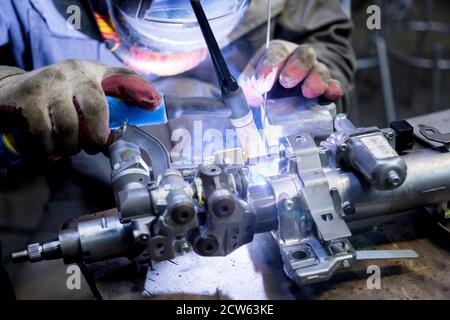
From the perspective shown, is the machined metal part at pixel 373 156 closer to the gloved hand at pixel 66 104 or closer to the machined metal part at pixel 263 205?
the machined metal part at pixel 263 205

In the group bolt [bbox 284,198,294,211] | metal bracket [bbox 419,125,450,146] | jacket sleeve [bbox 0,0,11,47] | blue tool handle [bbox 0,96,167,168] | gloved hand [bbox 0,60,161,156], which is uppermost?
jacket sleeve [bbox 0,0,11,47]

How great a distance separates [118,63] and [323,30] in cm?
89

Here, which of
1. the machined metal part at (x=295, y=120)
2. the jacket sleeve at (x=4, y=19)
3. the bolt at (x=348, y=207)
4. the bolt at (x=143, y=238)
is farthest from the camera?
the jacket sleeve at (x=4, y=19)

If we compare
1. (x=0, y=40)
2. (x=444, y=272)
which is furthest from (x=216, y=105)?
(x=0, y=40)

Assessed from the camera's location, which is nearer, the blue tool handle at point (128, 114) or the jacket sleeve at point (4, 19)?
the blue tool handle at point (128, 114)

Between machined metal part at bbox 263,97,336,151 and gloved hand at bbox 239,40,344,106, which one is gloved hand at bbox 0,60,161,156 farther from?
gloved hand at bbox 239,40,344,106

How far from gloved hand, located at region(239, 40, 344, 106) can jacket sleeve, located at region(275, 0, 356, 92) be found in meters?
0.39

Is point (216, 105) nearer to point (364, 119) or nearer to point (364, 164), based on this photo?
point (364, 164)

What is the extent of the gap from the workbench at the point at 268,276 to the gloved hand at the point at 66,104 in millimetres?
327

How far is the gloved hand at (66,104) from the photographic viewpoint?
1.19m

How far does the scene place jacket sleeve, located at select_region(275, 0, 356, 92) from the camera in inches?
80.7

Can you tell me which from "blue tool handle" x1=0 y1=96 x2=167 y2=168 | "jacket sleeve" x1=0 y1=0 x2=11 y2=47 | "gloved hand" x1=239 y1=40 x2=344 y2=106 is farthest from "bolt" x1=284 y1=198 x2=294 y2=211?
"jacket sleeve" x1=0 y1=0 x2=11 y2=47

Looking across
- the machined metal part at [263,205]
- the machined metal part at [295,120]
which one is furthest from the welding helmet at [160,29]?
the machined metal part at [263,205]

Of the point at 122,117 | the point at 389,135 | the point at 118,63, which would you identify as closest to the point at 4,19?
the point at 118,63
